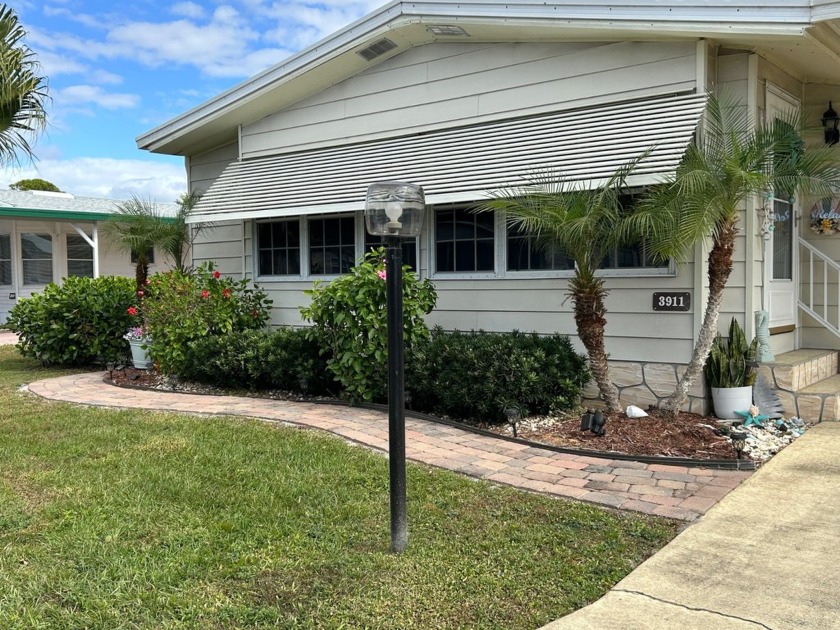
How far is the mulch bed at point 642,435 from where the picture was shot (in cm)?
518

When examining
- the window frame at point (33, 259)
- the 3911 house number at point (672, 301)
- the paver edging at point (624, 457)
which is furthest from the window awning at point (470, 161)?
the window frame at point (33, 259)

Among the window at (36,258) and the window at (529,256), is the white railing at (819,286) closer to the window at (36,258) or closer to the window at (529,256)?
the window at (529,256)

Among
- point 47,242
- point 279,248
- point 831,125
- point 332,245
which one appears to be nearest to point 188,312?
point 279,248

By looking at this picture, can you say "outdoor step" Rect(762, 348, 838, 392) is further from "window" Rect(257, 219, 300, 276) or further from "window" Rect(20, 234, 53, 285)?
"window" Rect(20, 234, 53, 285)

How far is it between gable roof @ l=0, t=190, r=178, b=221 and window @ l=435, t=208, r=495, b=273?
10.2m

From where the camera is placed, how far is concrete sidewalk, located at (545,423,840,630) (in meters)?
2.75

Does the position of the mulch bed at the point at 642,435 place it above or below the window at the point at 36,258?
below

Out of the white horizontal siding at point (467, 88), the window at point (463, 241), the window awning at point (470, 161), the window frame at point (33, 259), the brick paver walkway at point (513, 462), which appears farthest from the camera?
the window frame at point (33, 259)

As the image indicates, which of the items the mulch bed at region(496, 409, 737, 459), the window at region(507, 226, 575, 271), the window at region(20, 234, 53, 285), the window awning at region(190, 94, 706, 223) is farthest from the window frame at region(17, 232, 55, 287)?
the mulch bed at region(496, 409, 737, 459)

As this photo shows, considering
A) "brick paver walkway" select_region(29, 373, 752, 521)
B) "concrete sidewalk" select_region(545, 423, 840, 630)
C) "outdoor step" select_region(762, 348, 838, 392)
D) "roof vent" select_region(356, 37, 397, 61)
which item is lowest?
"concrete sidewalk" select_region(545, 423, 840, 630)

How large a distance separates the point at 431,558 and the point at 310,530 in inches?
27.9

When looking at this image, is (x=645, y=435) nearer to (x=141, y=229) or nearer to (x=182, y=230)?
(x=182, y=230)

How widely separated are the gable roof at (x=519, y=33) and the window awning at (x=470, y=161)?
2.00 ft

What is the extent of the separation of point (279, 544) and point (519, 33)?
5.31m
